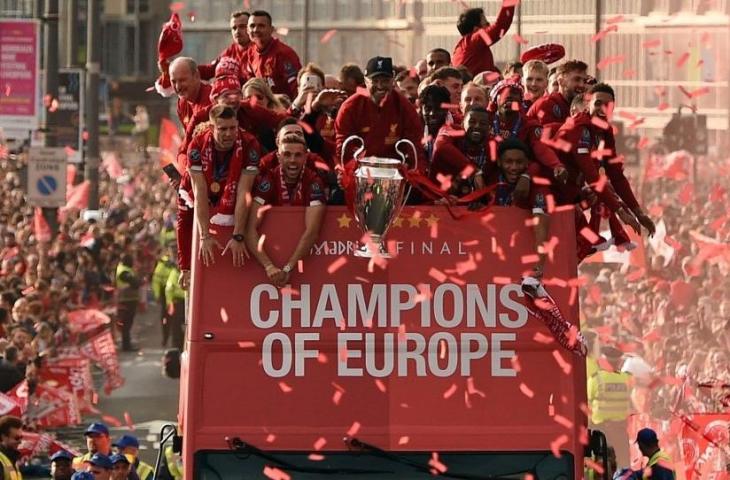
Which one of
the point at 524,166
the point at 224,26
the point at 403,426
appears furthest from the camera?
the point at 224,26

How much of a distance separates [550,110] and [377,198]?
2.73 metres

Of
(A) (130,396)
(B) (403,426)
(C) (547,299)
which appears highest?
(C) (547,299)

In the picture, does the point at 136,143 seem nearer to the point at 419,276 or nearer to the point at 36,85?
the point at 36,85

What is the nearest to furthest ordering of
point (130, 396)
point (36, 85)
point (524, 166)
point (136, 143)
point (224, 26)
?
1. point (524, 166)
2. point (130, 396)
3. point (36, 85)
4. point (224, 26)
5. point (136, 143)

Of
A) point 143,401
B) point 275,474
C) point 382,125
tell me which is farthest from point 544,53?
point 143,401

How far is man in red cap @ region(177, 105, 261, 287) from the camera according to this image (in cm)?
1035

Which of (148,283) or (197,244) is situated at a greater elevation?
(197,244)

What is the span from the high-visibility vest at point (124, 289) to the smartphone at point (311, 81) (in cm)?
2012

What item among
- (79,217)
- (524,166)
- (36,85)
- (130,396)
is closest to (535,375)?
(524,166)

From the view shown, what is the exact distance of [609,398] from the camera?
2028 cm

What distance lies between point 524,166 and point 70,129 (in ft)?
80.1

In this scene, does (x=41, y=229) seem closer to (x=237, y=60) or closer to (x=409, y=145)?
(x=237, y=60)

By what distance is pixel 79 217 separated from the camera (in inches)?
1746

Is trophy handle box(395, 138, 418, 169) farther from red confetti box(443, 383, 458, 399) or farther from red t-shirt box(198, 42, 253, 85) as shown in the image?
red t-shirt box(198, 42, 253, 85)
